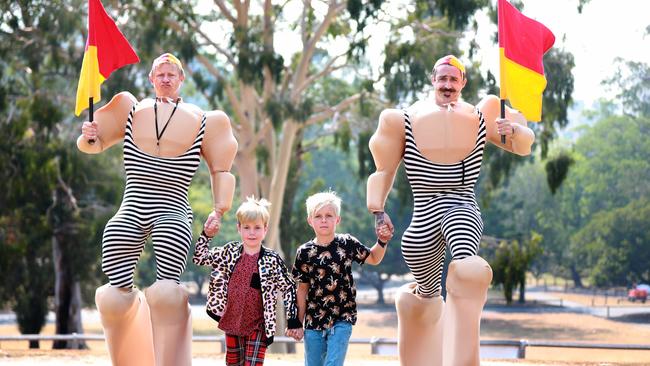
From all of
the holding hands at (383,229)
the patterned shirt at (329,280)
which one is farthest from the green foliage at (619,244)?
the patterned shirt at (329,280)

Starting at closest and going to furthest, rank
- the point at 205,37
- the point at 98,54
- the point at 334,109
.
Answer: the point at 98,54, the point at 205,37, the point at 334,109

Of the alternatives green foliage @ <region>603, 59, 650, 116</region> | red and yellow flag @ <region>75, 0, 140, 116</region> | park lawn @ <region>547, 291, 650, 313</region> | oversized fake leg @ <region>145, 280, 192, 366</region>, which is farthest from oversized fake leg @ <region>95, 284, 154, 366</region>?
park lawn @ <region>547, 291, 650, 313</region>

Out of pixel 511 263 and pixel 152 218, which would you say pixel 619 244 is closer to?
pixel 511 263

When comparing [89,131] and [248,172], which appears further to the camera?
[248,172]

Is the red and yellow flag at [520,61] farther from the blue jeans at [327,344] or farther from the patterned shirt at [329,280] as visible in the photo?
the blue jeans at [327,344]

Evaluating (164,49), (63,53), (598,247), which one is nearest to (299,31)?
(164,49)

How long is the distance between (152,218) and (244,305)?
0.76 meters

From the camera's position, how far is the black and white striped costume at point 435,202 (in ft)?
18.4

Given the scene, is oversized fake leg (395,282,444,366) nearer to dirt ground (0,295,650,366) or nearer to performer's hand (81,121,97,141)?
performer's hand (81,121,97,141)

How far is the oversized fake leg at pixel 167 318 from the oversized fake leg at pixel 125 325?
0.25 m

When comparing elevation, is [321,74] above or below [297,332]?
above

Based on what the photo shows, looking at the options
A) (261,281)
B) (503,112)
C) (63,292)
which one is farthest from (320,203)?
(63,292)

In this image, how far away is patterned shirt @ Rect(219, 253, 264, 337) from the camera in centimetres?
545

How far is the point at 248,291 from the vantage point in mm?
5457
